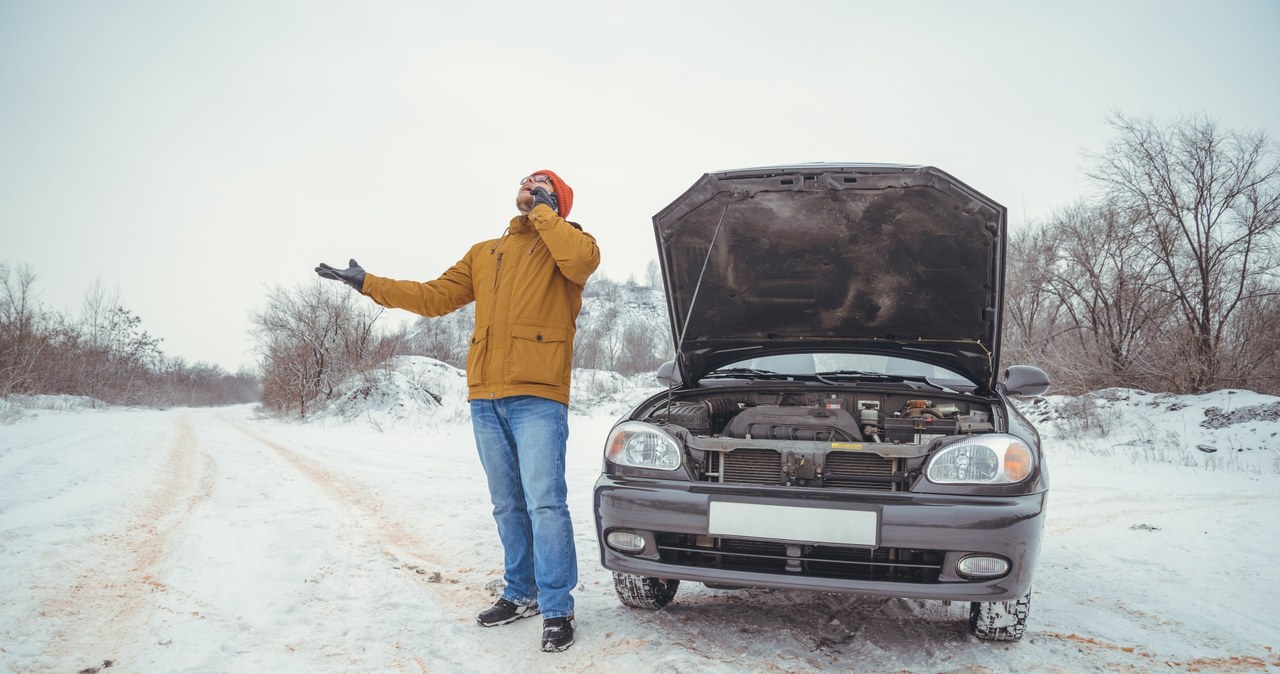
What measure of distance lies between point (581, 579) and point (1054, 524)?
4.00 meters

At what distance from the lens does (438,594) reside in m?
2.98

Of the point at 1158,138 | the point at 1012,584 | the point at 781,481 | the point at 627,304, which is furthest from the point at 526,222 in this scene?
the point at 627,304

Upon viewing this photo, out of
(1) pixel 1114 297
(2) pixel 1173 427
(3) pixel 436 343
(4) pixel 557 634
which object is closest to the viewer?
(4) pixel 557 634

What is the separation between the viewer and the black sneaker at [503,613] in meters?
2.62

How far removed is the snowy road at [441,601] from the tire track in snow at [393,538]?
0.02 metres

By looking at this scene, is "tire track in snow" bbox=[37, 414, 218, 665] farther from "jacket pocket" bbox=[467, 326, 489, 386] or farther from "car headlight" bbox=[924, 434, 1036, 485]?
"car headlight" bbox=[924, 434, 1036, 485]

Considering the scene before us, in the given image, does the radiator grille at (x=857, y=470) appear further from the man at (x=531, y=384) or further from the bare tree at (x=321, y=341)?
the bare tree at (x=321, y=341)

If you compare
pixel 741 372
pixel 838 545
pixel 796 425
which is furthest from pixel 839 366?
pixel 838 545

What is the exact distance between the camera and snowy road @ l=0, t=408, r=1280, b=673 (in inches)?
90.6

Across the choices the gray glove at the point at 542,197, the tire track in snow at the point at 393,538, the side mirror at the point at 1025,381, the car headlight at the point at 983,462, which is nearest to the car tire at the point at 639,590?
the tire track in snow at the point at 393,538

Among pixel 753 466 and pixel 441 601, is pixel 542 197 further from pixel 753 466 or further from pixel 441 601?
pixel 441 601

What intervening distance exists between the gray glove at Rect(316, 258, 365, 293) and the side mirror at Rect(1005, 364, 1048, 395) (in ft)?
10.5

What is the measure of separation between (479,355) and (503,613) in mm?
1071

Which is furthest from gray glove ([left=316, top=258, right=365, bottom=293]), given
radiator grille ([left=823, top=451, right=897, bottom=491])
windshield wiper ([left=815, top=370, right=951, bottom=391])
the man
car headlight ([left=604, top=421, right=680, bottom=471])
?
windshield wiper ([left=815, top=370, right=951, bottom=391])
